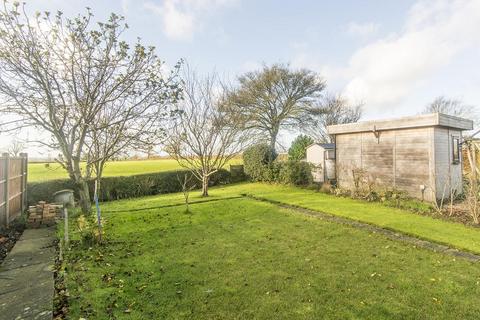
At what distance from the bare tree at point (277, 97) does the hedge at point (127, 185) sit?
228 inches

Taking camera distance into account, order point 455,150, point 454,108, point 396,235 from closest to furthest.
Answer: point 396,235
point 455,150
point 454,108

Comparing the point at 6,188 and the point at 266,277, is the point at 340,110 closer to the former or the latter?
the point at 266,277

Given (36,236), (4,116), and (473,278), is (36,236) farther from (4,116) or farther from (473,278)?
(473,278)

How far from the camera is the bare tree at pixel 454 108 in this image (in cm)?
2792

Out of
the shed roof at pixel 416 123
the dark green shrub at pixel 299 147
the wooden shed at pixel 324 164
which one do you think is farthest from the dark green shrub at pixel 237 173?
the shed roof at pixel 416 123

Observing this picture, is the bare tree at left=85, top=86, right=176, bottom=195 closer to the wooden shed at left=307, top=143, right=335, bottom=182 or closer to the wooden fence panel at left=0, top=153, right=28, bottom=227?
the wooden fence panel at left=0, top=153, right=28, bottom=227

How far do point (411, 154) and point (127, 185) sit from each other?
14.1 m

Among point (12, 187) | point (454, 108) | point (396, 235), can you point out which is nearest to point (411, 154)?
point (396, 235)

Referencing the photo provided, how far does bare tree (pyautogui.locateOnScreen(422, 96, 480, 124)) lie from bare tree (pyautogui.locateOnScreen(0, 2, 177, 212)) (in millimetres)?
32334

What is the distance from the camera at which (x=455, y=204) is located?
Result: 9508 millimetres

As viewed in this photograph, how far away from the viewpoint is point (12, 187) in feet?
26.5

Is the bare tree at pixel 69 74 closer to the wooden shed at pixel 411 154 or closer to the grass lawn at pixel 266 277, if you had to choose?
the grass lawn at pixel 266 277

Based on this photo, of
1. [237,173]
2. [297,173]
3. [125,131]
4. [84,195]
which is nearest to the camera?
[84,195]

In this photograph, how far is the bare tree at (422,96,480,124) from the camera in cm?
2792
